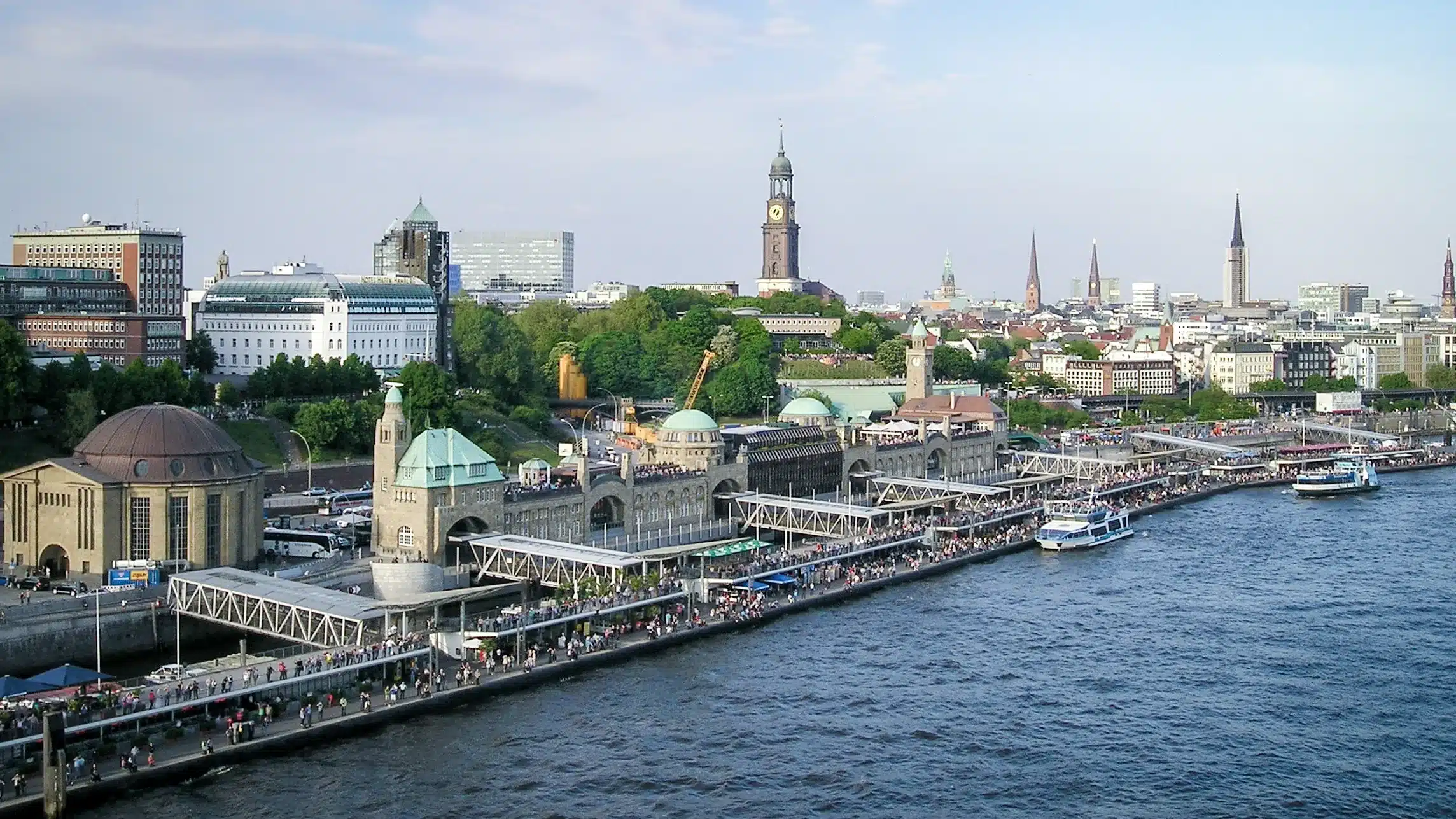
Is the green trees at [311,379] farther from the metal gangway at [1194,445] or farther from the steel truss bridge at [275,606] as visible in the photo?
the metal gangway at [1194,445]

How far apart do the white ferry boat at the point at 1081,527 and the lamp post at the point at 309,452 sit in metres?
36.6

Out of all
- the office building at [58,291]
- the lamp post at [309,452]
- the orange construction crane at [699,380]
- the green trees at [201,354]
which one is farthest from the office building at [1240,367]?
the office building at [58,291]

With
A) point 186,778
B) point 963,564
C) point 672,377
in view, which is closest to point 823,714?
point 186,778

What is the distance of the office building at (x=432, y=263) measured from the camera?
120m

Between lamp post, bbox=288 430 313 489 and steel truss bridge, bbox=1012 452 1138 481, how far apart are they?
45.2 metres

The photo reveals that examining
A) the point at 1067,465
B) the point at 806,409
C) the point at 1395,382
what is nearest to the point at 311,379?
the point at 806,409

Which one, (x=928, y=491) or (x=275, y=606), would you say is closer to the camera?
(x=275, y=606)

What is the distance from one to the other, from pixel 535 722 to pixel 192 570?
18264 mm

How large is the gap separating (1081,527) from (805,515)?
14.1 metres

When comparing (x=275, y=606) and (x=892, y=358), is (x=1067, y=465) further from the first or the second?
(x=275, y=606)

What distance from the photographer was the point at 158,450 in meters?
62.5

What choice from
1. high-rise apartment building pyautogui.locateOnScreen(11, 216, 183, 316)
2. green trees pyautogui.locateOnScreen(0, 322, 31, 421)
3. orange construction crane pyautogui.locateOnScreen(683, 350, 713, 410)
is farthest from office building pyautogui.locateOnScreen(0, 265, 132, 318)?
orange construction crane pyautogui.locateOnScreen(683, 350, 713, 410)

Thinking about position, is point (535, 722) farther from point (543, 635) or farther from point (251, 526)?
point (251, 526)

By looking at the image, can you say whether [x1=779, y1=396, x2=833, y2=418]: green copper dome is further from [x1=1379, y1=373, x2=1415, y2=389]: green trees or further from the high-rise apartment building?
[x1=1379, y1=373, x2=1415, y2=389]: green trees
